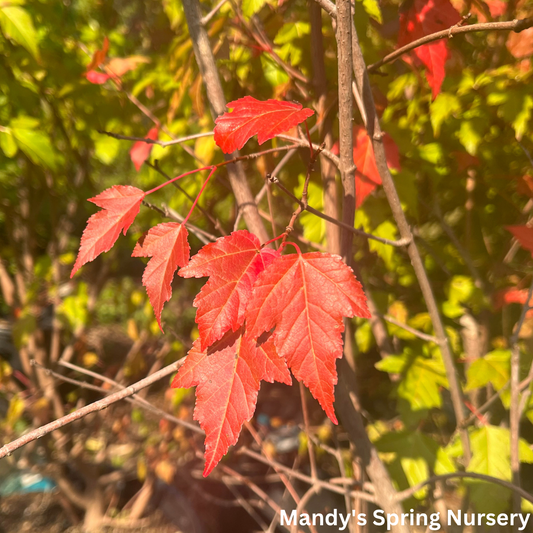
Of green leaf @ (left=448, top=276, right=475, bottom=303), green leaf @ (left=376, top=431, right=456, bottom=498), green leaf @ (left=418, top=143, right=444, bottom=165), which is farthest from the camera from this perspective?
green leaf @ (left=448, top=276, right=475, bottom=303)

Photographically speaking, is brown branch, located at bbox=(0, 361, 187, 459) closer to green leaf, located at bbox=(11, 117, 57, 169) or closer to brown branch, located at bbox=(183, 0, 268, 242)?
brown branch, located at bbox=(183, 0, 268, 242)

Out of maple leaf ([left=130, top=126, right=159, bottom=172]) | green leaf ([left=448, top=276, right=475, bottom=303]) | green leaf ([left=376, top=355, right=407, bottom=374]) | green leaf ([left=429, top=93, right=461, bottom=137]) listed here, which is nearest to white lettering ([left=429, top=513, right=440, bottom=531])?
green leaf ([left=376, top=355, right=407, bottom=374])

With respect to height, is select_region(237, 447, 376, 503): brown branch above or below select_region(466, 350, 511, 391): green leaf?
below

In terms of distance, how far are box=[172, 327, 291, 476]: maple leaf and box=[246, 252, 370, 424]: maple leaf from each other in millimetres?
45

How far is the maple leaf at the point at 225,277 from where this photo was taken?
0.56m

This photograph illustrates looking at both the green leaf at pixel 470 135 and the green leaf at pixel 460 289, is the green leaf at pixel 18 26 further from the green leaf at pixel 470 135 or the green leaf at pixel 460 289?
the green leaf at pixel 460 289

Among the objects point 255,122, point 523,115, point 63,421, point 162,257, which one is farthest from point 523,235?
point 63,421

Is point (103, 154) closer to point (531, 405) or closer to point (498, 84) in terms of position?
point (498, 84)

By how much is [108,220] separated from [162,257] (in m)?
0.13

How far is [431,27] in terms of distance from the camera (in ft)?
2.92

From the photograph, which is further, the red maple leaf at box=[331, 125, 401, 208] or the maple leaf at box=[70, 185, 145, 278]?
the red maple leaf at box=[331, 125, 401, 208]

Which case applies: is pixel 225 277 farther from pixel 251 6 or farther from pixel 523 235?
pixel 523 235

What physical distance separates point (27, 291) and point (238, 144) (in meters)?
2.21

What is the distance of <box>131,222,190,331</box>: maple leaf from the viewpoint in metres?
0.62
